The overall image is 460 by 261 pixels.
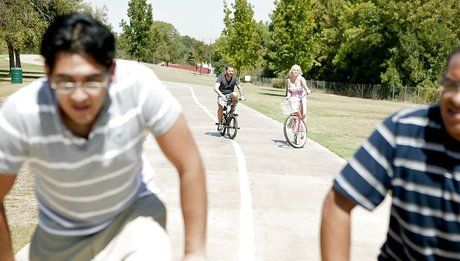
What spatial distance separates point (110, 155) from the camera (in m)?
2.23

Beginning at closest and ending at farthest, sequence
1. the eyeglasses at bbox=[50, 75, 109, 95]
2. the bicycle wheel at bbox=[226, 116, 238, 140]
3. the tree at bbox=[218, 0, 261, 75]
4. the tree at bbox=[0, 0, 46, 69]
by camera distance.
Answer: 1. the eyeglasses at bbox=[50, 75, 109, 95]
2. the bicycle wheel at bbox=[226, 116, 238, 140]
3. the tree at bbox=[0, 0, 46, 69]
4. the tree at bbox=[218, 0, 261, 75]

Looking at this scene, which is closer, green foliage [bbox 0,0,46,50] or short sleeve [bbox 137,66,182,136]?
short sleeve [bbox 137,66,182,136]

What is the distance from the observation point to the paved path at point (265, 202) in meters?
5.56

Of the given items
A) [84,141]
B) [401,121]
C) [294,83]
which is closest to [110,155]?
[84,141]

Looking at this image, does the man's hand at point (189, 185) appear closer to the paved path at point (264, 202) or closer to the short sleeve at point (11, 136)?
the short sleeve at point (11, 136)

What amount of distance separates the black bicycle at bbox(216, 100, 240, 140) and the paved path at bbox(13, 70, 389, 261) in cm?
86

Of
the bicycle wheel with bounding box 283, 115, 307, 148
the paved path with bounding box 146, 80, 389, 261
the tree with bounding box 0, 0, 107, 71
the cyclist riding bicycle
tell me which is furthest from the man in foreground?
the tree with bounding box 0, 0, 107, 71

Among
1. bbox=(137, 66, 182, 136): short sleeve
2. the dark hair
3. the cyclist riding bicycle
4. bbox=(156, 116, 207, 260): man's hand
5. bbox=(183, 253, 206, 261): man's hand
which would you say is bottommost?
the cyclist riding bicycle

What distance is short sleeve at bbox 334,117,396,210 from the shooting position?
6.70ft

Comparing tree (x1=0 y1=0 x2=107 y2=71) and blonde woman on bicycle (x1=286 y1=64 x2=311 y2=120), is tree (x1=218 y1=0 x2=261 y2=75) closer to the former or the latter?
tree (x1=0 y1=0 x2=107 y2=71)

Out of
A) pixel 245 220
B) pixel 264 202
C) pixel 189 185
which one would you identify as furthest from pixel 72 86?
pixel 264 202

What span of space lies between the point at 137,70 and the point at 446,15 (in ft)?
182

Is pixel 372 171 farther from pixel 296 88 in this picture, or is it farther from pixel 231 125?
pixel 231 125

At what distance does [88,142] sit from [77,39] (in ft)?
1.40
